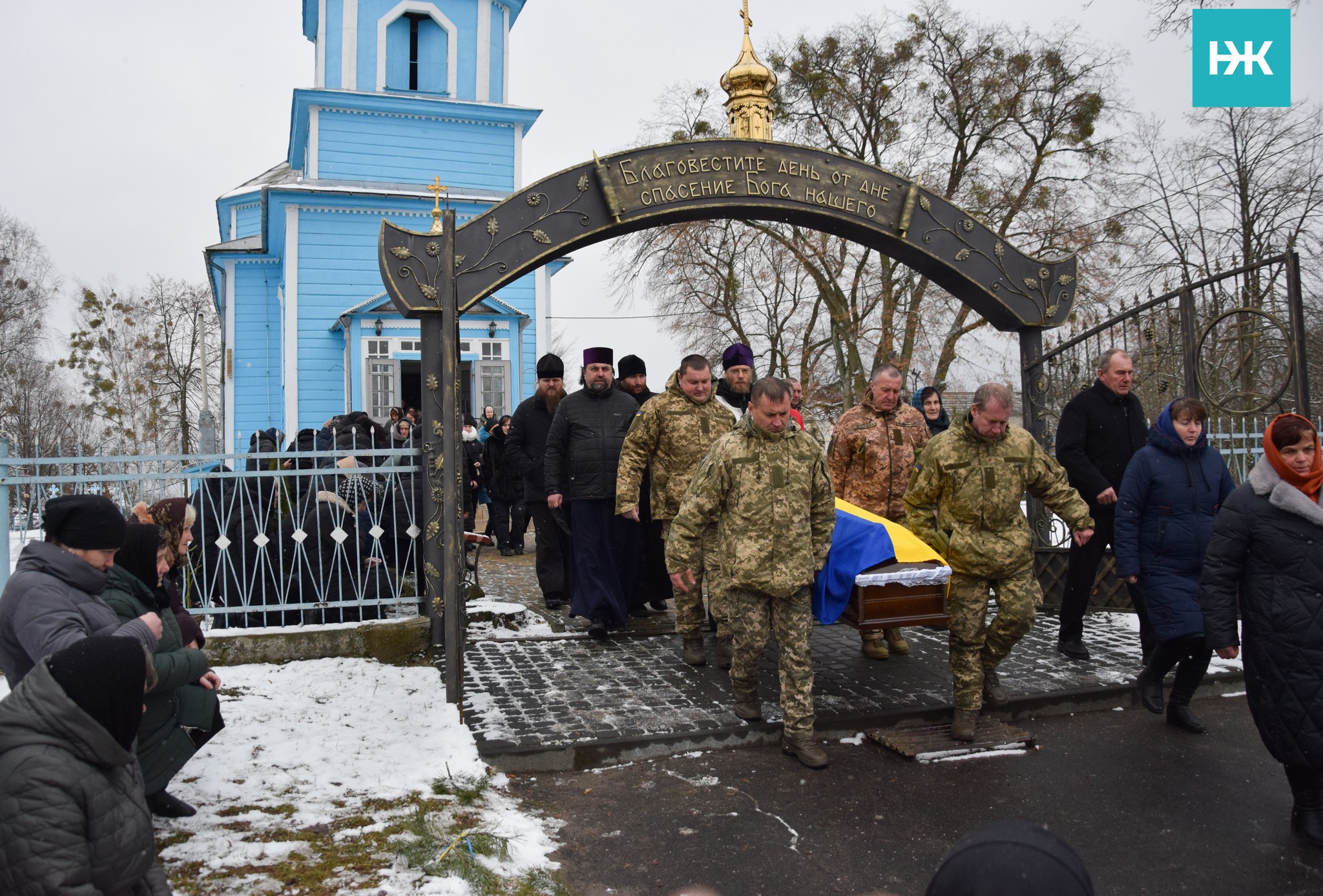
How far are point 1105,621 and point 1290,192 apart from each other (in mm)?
18815

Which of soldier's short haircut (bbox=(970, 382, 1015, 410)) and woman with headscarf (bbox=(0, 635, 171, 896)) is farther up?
soldier's short haircut (bbox=(970, 382, 1015, 410))

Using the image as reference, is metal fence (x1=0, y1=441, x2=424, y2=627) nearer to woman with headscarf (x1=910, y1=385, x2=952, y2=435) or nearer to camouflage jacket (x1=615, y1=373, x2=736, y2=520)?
camouflage jacket (x1=615, y1=373, x2=736, y2=520)

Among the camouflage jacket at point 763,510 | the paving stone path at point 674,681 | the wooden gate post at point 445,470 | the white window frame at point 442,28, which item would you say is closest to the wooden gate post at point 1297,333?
the paving stone path at point 674,681

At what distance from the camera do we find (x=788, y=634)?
482 centimetres

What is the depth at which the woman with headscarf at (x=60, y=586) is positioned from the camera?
127 inches

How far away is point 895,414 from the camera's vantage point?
22.2 feet

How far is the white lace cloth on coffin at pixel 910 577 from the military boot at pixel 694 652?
191cm

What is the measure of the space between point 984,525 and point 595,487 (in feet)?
10.1

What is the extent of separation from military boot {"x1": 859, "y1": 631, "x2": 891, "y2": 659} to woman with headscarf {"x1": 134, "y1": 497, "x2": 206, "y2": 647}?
4179 mm

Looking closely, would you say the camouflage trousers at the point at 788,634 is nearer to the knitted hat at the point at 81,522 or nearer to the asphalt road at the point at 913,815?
the asphalt road at the point at 913,815

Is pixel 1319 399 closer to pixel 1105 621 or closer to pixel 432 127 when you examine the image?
pixel 1105 621

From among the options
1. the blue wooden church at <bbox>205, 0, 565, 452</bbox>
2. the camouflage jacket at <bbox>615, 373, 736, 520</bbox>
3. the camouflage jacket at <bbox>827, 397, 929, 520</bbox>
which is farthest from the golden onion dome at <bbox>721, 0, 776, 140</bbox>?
the blue wooden church at <bbox>205, 0, 565, 452</bbox>

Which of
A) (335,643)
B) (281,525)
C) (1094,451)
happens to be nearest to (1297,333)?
(1094,451)

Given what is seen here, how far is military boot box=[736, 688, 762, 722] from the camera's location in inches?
204
